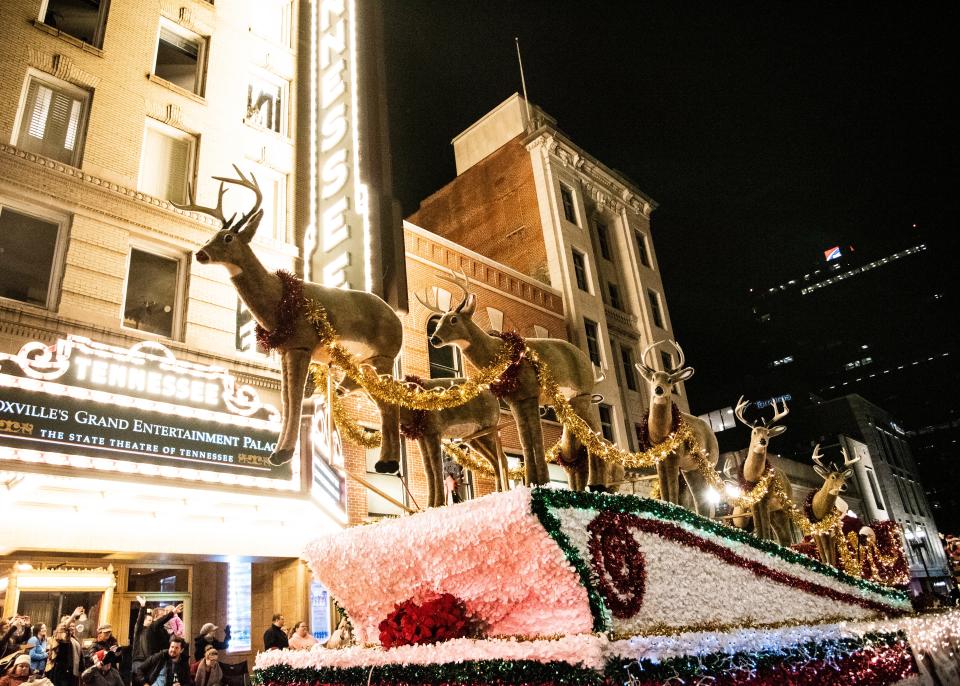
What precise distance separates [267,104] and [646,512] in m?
15.8

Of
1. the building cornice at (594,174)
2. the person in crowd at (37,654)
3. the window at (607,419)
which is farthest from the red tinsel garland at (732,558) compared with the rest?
the building cornice at (594,174)

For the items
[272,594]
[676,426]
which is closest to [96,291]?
[272,594]

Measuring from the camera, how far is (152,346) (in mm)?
10844

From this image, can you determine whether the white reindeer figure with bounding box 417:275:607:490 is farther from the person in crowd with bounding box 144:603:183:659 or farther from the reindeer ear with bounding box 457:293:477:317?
the person in crowd with bounding box 144:603:183:659

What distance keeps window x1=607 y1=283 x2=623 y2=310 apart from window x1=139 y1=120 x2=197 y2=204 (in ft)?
56.9

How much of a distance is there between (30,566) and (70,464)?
5.56 metres

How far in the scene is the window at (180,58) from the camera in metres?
15.0

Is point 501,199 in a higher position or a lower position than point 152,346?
higher

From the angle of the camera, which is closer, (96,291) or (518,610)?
(518,610)

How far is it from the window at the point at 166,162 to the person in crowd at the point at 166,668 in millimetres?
8622

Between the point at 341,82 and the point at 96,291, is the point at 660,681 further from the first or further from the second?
the point at 341,82

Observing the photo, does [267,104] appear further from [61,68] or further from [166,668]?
[166,668]

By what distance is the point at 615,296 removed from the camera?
1061 inches

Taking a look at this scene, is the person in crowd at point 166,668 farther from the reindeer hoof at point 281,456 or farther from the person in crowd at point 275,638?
the reindeer hoof at point 281,456
